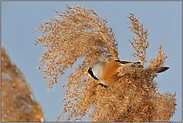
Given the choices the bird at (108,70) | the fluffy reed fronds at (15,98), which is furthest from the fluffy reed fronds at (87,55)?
the fluffy reed fronds at (15,98)

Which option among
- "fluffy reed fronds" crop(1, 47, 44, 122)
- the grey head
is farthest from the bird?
"fluffy reed fronds" crop(1, 47, 44, 122)

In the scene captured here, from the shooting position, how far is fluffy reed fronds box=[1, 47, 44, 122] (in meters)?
0.88

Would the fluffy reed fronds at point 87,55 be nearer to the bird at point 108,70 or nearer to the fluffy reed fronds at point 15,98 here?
the bird at point 108,70

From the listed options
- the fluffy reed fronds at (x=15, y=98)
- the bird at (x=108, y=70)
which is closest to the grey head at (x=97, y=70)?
the bird at (x=108, y=70)

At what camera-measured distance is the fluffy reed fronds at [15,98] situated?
884mm

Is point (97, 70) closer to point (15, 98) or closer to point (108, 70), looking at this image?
point (108, 70)

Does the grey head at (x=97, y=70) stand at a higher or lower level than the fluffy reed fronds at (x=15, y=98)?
higher

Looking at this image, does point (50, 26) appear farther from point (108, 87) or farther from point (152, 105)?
point (152, 105)

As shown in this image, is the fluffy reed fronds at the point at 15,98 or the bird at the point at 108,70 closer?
the fluffy reed fronds at the point at 15,98

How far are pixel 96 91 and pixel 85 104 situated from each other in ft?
0.48

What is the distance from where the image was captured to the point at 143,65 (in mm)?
1444

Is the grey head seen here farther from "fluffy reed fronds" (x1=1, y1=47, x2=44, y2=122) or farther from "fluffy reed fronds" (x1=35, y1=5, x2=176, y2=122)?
"fluffy reed fronds" (x1=1, y1=47, x2=44, y2=122)

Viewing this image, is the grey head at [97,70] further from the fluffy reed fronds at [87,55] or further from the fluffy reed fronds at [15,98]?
the fluffy reed fronds at [15,98]

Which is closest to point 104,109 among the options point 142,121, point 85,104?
point 142,121
